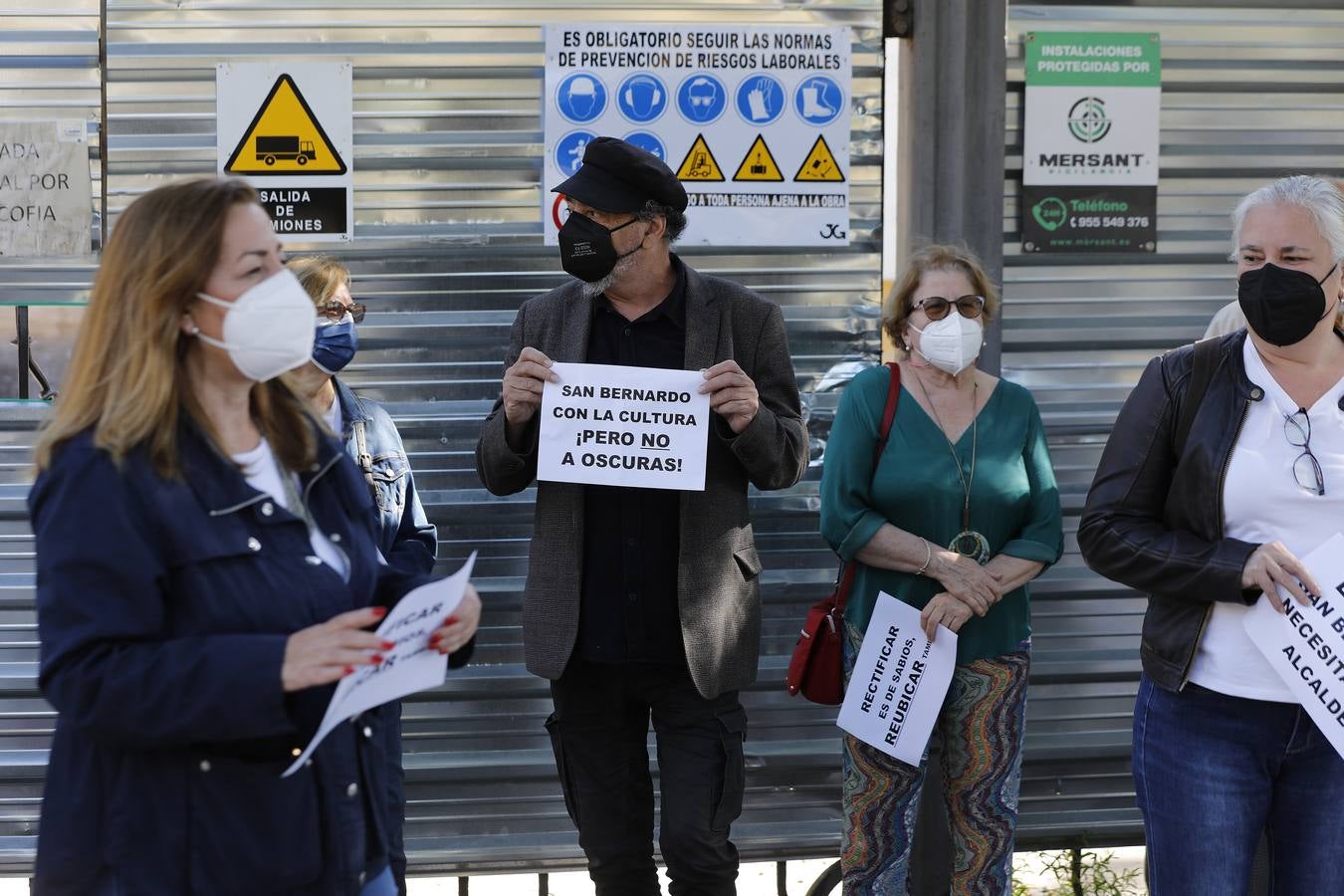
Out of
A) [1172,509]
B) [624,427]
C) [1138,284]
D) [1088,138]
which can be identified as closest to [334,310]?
[624,427]

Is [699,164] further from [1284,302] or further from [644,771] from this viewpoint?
[1284,302]

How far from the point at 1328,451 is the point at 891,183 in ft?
7.78

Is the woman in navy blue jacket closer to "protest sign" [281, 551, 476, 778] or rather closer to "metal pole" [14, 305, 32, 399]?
"protest sign" [281, 551, 476, 778]

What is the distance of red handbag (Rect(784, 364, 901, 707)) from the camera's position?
4.43m

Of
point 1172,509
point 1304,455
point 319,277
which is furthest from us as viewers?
point 319,277

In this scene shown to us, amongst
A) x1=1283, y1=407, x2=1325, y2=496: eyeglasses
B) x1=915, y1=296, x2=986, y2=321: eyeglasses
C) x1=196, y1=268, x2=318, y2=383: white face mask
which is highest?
x1=915, y1=296, x2=986, y2=321: eyeglasses

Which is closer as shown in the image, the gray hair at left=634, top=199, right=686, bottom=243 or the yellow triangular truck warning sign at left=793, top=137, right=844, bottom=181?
the gray hair at left=634, top=199, right=686, bottom=243

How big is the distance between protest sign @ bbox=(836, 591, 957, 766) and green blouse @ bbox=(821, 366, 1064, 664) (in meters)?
0.07

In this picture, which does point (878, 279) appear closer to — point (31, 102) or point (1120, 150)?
point (1120, 150)

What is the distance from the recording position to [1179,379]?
3.50m

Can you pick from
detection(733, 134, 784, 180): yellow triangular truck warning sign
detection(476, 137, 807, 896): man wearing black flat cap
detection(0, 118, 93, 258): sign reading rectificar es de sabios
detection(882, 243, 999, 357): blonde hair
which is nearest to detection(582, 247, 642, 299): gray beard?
detection(476, 137, 807, 896): man wearing black flat cap

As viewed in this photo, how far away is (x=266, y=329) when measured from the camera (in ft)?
8.40

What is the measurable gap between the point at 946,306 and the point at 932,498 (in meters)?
0.60

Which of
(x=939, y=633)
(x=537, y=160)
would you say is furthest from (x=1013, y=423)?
(x=537, y=160)
